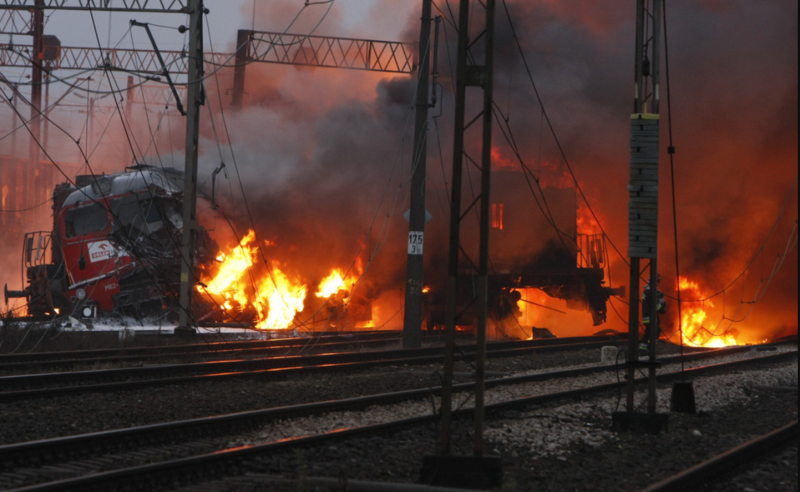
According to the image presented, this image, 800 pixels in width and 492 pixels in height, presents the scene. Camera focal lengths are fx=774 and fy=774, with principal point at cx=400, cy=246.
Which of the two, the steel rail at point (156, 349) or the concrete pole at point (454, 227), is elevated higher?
the concrete pole at point (454, 227)

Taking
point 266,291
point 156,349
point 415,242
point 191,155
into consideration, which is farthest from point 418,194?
point 266,291

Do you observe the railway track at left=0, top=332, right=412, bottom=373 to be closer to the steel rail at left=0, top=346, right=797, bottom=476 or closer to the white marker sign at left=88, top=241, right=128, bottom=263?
the steel rail at left=0, top=346, right=797, bottom=476

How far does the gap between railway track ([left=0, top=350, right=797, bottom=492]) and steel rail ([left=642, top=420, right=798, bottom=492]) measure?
2197mm

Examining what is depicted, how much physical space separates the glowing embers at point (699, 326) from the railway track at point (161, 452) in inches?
674

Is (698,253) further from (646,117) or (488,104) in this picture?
(488,104)

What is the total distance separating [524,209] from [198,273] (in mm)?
9317

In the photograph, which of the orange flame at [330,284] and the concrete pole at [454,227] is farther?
the orange flame at [330,284]

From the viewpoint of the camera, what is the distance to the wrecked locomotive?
19750 mm

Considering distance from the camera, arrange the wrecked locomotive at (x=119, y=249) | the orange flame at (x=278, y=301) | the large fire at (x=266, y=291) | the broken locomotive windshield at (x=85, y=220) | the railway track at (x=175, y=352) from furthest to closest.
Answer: the orange flame at (x=278, y=301) → the large fire at (x=266, y=291) → the broken locomotive windshield at (x=85, y=220) → the wrecked locomotive at (x=119, y=249) → the railway track at (x=175, y=352)

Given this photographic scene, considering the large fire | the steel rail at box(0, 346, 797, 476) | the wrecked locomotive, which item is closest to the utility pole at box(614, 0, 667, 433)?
the steel rail at box(0, 346, 797, 476)

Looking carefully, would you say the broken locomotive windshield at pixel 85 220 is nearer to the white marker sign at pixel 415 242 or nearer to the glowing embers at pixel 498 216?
the white marker sign at pixel 415 242

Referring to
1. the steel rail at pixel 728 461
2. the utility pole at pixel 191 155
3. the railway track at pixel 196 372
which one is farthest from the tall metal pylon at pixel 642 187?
the utility pole at pixel 191 155

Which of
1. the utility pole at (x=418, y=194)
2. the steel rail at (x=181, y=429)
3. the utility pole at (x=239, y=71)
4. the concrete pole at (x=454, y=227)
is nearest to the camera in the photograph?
the concrete pole at (x=454, y=227)

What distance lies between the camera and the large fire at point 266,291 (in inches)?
840
